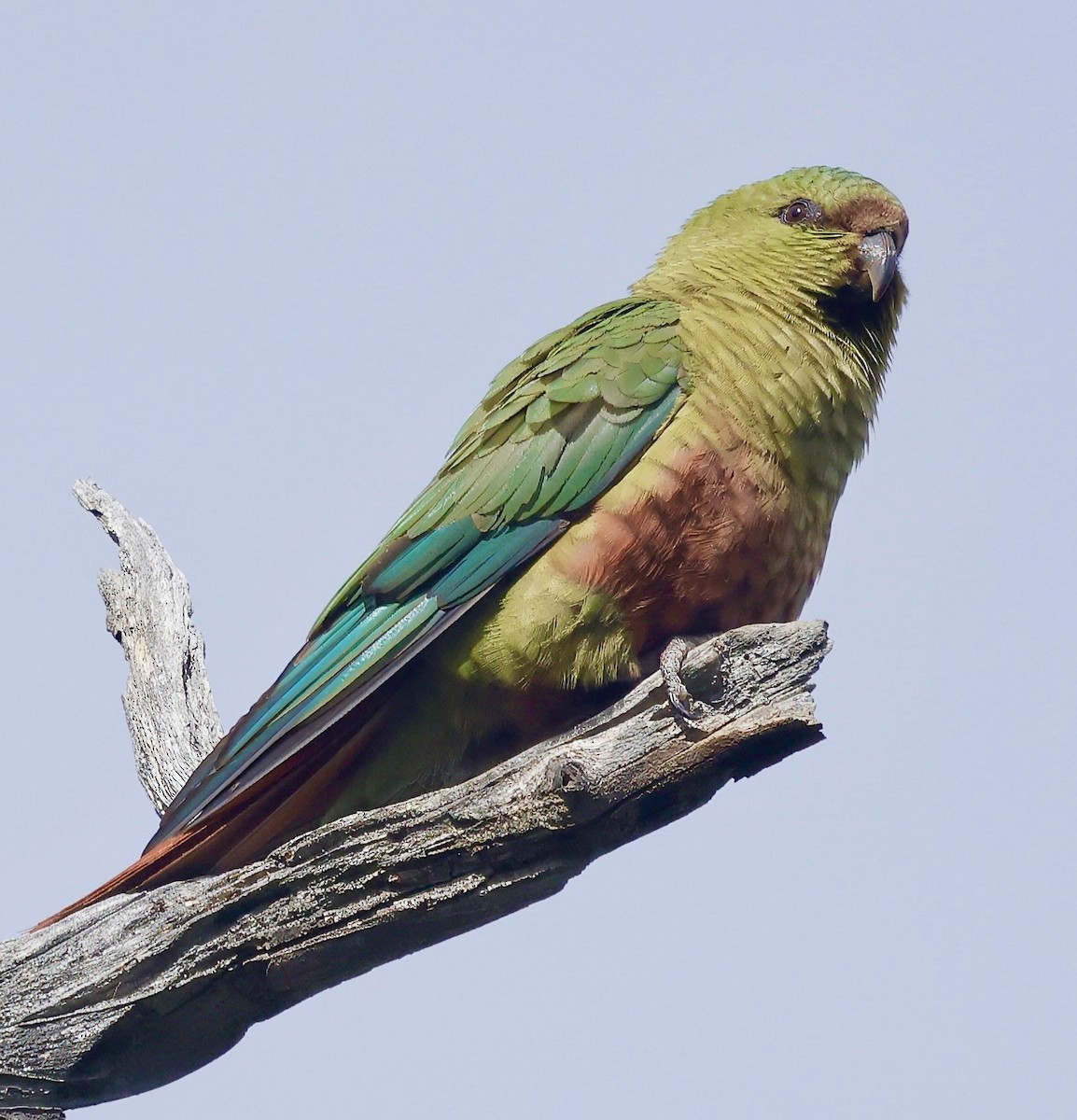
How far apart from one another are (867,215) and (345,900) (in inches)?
A: 155

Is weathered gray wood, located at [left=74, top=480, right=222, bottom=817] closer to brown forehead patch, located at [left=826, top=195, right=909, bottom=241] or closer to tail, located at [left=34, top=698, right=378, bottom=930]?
tail, located at [left=34, top=698, right=378, bottom=930]

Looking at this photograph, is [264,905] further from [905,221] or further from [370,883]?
[905,221]

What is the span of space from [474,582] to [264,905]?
1.52 metres

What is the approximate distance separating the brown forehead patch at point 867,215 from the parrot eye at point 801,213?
6 cm

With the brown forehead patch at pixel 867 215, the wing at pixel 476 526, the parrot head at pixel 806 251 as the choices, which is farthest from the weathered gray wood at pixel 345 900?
the brown forehead patch at pixel 867 215

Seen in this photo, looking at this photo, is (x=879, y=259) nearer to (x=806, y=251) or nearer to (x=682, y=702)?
(x=806, y=251)

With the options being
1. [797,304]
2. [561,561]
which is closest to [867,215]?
[797,304]

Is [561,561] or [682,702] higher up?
[561,561]

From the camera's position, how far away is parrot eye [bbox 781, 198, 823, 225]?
6094 millimetres

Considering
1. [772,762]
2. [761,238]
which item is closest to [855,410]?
[761,238]

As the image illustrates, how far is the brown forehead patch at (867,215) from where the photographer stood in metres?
6.03

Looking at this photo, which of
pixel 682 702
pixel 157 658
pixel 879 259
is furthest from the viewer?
pixel 157 658

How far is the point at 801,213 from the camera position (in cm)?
614

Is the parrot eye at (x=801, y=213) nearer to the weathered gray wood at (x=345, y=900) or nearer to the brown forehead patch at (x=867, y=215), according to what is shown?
the brown forehead patch at (x=867, y=215)
